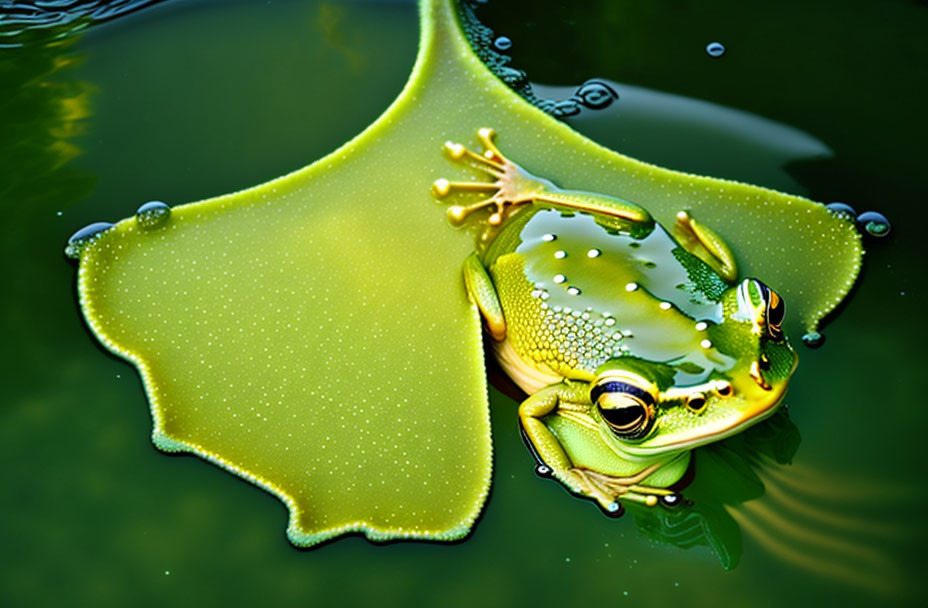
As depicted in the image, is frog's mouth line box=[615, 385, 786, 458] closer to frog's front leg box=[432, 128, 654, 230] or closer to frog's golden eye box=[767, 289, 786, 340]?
frog's golden eye box=[767, 289, 786, 340]

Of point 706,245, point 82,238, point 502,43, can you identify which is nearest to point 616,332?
point 706,245

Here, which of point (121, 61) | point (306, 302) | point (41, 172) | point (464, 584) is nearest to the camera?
point (464, 584)

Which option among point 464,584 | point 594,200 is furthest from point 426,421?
point 594,200

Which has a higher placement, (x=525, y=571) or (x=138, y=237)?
(x=138, y=237)

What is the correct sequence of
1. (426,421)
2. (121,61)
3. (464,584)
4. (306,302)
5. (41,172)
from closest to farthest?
1. (464,584)
2. (426,421)
3. (306,302)
4. (41,172)
5. (121,61)

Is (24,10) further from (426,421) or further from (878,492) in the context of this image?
(878,492)

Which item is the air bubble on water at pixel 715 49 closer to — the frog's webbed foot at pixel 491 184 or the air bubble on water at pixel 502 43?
the air bubble on water at pixel 502 43

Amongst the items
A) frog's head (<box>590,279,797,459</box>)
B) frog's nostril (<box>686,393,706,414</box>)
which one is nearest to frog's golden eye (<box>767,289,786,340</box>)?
frog's head (<box>590,279,797,459</box>)
